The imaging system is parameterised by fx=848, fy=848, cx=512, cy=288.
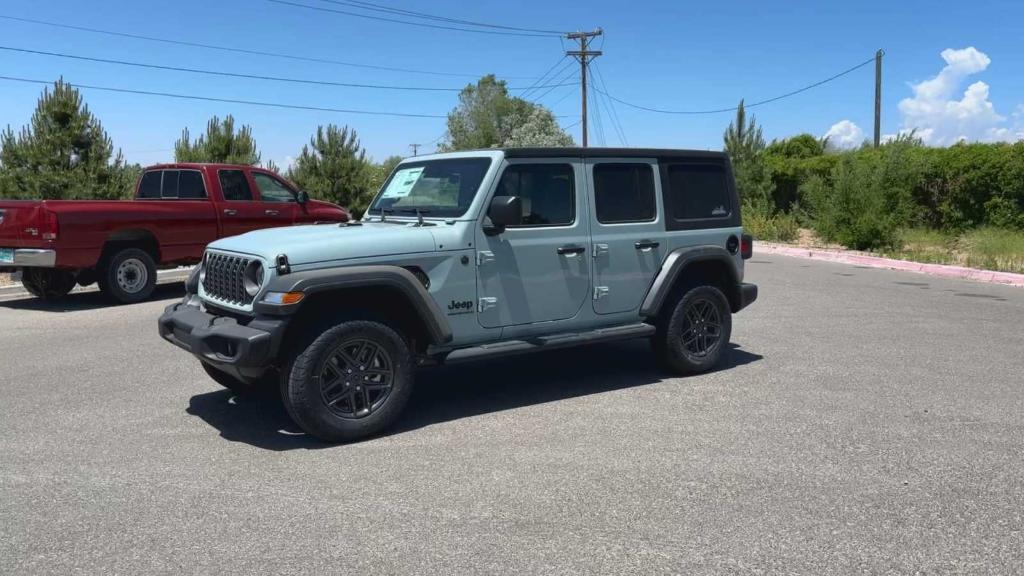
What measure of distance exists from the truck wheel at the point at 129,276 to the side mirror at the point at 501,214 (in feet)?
25.3

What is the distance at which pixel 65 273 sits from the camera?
1183cm

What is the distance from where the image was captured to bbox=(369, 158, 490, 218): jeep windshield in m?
5.94

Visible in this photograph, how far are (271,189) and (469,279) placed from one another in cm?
873

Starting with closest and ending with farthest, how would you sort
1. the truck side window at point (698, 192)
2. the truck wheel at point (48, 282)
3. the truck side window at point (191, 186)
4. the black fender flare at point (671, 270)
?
1. the black fender flare at point (671, 270)
2. the truck side window at point (698, 192)
3. the truck wheel at point (48, 282)
4. the truck side window at point (191, 186)

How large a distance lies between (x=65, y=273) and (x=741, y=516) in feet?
35.3

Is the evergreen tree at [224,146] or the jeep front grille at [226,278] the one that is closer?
the jeep front grille at [226,278]

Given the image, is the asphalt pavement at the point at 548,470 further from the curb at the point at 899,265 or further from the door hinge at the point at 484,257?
the curb at the point at 899,265

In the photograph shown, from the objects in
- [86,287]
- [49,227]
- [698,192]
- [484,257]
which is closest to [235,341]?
[484,257]

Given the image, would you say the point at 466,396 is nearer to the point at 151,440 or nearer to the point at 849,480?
the point at 151,440

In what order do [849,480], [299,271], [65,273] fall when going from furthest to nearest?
1. [65,273]
2. [299,271]
3. [849,480]

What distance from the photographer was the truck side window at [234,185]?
12867 mm

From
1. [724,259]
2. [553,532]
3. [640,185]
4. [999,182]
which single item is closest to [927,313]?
[724,259]

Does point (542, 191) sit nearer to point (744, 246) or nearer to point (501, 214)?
point (501, 214)

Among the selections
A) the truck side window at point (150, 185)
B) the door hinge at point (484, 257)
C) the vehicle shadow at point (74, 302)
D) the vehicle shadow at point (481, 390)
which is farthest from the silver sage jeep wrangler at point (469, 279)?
the truck side window at point (150, 185)
